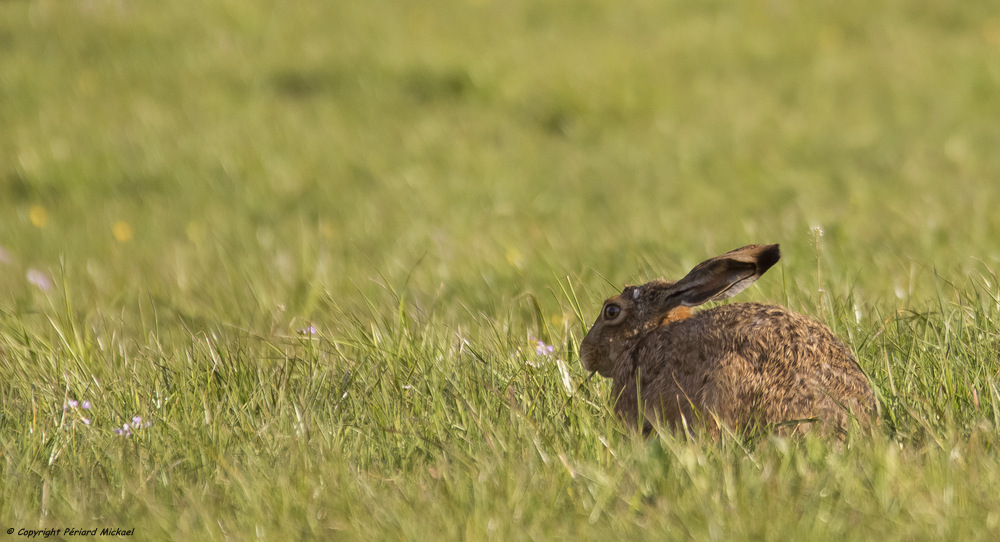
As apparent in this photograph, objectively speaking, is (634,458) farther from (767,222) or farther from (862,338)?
(767,222)

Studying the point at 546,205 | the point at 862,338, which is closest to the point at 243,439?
the point at 862,338

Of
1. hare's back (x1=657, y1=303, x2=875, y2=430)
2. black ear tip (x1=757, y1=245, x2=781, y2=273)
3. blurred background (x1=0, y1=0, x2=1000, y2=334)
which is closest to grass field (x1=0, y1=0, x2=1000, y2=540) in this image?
blurred background (x1=0, y1=0, x2=1000, y2=334)

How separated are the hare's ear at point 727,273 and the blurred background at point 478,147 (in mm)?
771

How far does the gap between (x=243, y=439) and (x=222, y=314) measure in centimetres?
174

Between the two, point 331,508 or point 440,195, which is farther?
point 440,195

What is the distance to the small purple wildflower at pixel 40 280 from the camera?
561 centimetres

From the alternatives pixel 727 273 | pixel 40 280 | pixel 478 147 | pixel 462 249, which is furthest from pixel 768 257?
pixel 478 147

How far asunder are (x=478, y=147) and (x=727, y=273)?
528 cm

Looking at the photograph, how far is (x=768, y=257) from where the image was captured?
10.8ft

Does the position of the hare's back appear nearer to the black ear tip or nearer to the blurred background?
the black ear tip

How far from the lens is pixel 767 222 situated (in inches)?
256

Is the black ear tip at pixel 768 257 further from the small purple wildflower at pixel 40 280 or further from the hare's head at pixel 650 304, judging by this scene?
the small purple wildflower at pixel 40 280

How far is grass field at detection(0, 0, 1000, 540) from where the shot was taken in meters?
2.69

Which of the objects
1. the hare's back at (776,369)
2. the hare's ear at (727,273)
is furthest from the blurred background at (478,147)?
the hare's back at (776,369)
